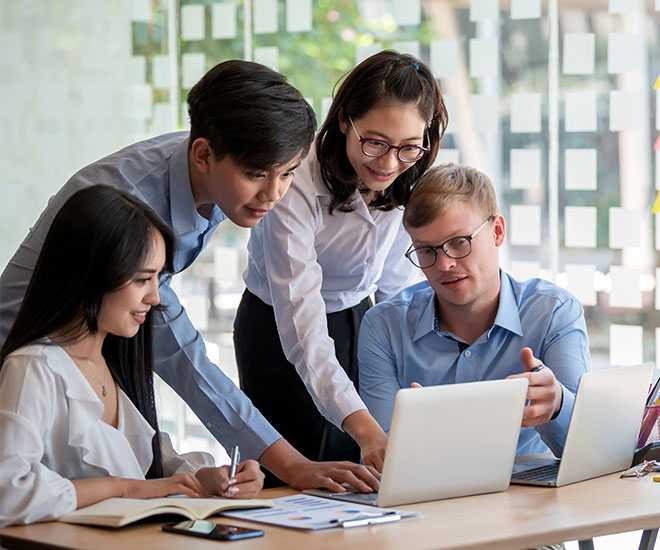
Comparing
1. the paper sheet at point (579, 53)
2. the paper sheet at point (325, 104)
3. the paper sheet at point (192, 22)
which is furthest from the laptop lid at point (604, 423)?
the paper sheet at point (192, 22)

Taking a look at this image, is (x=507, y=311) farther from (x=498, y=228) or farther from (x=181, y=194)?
(x=181, y=194)

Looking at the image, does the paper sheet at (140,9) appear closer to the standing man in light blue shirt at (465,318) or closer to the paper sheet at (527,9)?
the paper sheet at (527,9)

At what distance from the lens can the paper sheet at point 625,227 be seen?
3447mm

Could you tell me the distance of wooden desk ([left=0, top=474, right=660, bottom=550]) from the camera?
1.32 meters

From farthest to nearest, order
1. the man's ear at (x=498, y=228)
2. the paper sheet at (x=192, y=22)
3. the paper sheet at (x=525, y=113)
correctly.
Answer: the paper sheet at (x=192, y=22) → the paper sheet at (x=525, y=113) → the man's ear at (x=498, y=228)

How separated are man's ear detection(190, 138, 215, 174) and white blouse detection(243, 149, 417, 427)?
13.2 inches

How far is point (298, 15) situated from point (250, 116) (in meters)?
2.59

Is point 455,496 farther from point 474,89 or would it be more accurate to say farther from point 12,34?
point 12,34

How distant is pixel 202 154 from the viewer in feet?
5.81

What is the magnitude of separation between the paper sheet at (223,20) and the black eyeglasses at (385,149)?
245cm

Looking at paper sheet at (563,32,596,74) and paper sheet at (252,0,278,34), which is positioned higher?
paper sheet at (252,0,278,34)

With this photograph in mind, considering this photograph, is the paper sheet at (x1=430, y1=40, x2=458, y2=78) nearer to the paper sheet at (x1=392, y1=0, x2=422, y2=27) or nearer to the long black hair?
the paper sheet at (x1=392, y1=0, x2=422, y2=27)

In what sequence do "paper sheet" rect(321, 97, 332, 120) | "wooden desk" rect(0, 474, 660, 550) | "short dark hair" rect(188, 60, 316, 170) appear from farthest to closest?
"paper sheet" rect(321, 97, 332, 120)
"short dark hair" rect(188, 60, 316, 170)
"wooden desk" rect(0, 474, 660, 550)

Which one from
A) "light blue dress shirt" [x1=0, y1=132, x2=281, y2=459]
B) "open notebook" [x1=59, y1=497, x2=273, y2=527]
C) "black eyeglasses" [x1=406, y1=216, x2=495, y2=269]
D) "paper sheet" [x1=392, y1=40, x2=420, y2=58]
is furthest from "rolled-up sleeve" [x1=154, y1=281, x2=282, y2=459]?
"paper sheet" [x1=392, y1=40, x2=420, y2=58]
